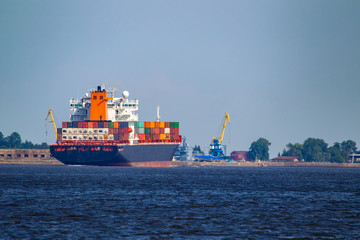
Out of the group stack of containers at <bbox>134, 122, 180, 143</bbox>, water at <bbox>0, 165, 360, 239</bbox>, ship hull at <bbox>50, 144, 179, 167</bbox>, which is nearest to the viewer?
water at <bbox>0, 165, 360, 239</bbox>

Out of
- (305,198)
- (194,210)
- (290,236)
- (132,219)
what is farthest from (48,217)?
(305,198)

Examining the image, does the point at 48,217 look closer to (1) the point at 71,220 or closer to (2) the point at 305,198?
(1) the point at 71,220

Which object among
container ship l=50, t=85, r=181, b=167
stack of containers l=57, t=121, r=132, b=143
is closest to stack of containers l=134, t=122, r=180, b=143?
container ship l=50, t=85, r=181, b=167

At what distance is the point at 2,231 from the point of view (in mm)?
38656

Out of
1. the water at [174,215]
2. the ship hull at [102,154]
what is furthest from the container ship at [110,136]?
the water at [174,215]

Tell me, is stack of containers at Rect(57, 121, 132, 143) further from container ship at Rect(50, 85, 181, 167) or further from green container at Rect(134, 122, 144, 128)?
green container at Rect(134, 122, 144, 128)

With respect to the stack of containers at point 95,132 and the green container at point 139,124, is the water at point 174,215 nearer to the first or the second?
the stack of containers at point 95,132

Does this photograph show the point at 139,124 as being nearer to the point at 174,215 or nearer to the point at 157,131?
the point at 157,131

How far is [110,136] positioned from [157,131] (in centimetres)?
1815

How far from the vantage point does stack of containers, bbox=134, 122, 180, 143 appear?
163125mm

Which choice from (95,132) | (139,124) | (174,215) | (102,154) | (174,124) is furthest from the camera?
(174,124)

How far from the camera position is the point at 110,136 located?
154m

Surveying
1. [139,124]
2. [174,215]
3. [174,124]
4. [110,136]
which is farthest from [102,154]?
[174,215]

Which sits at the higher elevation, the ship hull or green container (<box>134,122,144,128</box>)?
green container (<box>134,122,144,128</box>)
